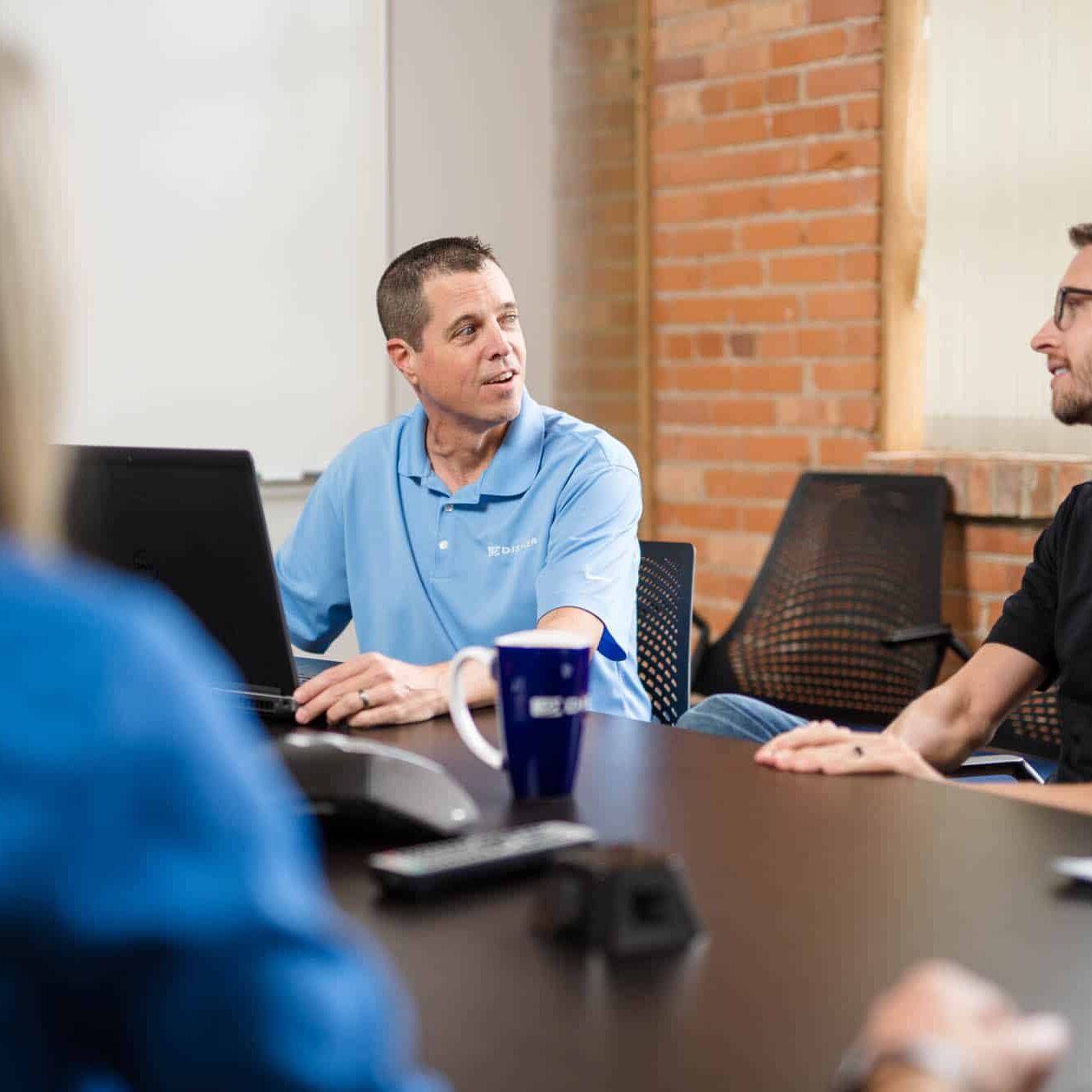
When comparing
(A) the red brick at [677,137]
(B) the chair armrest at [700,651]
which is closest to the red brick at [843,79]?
(A) the red brick at [677,137]

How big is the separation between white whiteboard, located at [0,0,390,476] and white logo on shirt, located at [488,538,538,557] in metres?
1.32

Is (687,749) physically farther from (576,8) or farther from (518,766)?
(576,8)

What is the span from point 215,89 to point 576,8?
3.82 ft

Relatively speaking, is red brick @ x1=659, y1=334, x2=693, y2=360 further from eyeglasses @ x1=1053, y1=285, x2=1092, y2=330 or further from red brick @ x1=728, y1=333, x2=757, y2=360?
eyeglasses @ x1=1053, y1=285, x2=1092, y2=330

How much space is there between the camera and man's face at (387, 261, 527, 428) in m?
2.29

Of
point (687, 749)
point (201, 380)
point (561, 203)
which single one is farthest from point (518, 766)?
point (561, 203)

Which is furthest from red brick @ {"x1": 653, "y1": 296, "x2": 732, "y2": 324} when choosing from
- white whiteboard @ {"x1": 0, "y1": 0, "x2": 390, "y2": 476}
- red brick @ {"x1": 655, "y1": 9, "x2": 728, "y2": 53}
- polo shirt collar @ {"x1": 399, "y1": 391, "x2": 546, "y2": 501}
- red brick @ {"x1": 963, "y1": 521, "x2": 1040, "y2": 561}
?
polo shirt collar @ {"x1": 399, "y1": 391, "x2": 546, "y2": 501}

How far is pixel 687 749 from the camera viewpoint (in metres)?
1.42

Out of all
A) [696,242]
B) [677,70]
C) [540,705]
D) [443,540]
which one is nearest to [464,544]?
[443,540]

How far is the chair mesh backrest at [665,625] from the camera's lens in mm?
2271

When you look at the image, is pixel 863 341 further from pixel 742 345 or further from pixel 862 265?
pixel 742 345

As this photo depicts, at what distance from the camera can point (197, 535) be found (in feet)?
4.71

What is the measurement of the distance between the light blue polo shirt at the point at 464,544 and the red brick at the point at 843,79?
1.77 m

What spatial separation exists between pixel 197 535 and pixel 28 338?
937 mm
